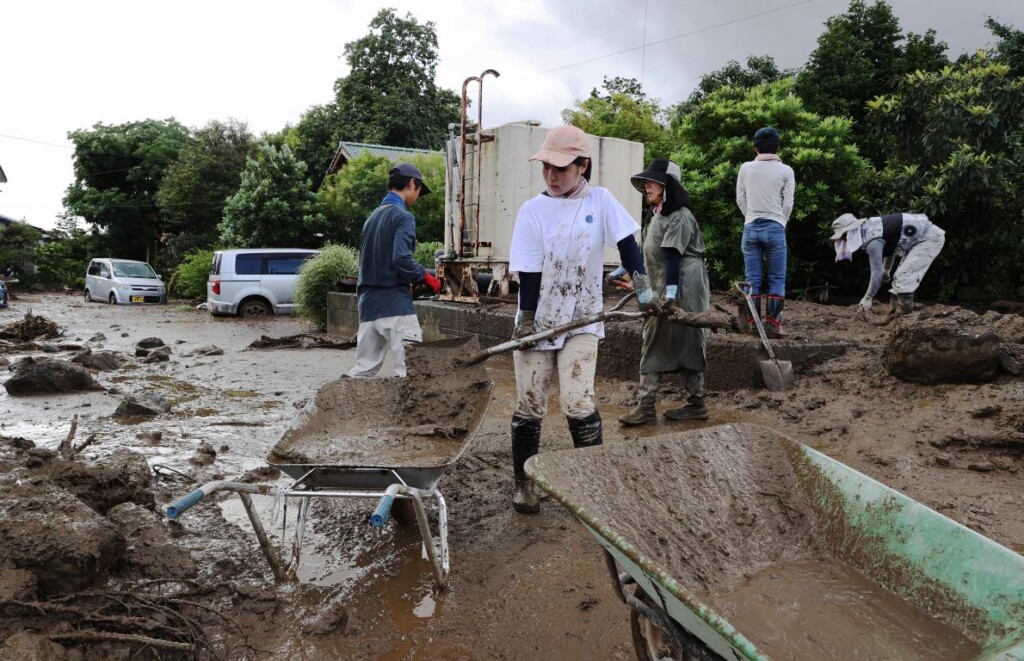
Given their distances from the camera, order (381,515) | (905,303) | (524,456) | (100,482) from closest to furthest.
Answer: (381,515) < (100,482) < (524,456) < (905,303)

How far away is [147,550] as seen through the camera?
9.87ft

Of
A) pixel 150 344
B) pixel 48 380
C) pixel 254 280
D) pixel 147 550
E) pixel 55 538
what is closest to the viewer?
pixel 55 538

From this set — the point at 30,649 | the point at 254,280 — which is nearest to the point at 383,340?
the point at 30,649

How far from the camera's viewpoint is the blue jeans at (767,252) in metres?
6.23

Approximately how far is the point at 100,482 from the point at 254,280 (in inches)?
515

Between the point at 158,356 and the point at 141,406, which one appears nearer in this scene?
the point at 141,406

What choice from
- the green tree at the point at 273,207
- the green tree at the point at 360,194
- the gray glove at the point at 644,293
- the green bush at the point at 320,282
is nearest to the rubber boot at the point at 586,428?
the gray glove at the point at 644,293

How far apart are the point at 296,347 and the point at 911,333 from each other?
27.7ft

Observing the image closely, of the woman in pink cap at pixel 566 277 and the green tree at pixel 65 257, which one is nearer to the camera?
the woman in pink cap at pixel 566 277

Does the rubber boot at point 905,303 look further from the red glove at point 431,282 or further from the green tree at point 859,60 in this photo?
the green tree at point 859,60

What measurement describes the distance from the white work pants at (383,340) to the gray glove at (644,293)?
1.87 m

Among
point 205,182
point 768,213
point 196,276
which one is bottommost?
point 196,276

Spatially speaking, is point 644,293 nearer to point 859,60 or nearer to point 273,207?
point 859,60

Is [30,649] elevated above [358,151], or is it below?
below
